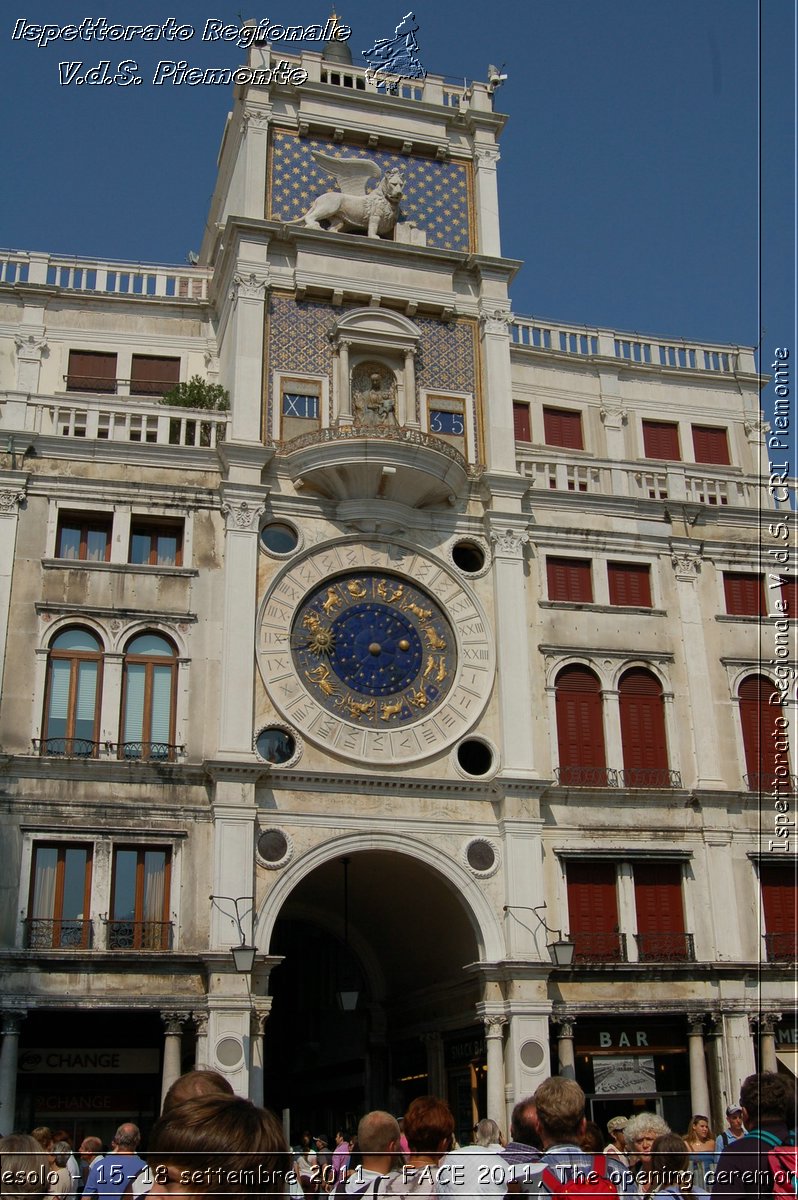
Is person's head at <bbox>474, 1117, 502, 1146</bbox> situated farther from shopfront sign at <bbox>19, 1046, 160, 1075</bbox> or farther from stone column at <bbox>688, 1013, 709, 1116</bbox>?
stone column at <bbox>688, 1013, 709, 1116</bbox>

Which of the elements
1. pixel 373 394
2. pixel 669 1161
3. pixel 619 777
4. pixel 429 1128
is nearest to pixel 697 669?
pixel 619 777

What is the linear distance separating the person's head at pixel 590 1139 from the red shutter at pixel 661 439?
30813mm

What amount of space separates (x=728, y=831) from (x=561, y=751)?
172 inches

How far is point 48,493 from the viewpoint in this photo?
91.7 ft

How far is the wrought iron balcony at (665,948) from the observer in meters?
28.2

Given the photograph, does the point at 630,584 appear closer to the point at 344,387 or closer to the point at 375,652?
the point at 375,652

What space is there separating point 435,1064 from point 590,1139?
22.8 meters

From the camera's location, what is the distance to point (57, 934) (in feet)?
80.5

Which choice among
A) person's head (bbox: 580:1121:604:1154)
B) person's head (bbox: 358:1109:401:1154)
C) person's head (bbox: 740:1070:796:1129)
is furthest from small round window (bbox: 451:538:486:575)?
person's head (bbox: 740:1070:796:1129)

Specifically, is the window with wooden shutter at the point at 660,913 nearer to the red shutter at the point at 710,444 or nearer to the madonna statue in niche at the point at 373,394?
the madonna statue in niche at the point at 373,394

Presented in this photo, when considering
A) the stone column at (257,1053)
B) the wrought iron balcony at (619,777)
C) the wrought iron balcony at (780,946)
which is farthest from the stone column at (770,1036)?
the stone column at (257,1053)

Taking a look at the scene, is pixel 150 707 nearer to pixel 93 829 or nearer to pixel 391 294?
pixel 93 829

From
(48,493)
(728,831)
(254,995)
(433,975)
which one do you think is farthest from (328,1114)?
(48,493)

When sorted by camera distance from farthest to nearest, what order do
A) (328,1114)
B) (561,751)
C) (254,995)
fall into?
1. (328,1114)
2. (561,751)
3. (254,995)
